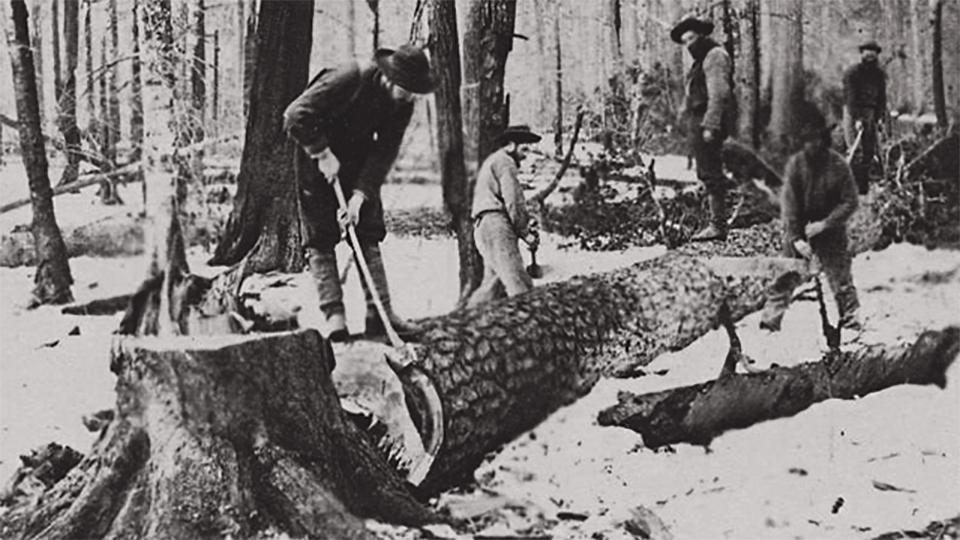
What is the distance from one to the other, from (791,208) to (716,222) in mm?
366

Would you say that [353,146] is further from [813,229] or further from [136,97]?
[813,229]

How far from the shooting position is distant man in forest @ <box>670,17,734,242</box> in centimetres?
472

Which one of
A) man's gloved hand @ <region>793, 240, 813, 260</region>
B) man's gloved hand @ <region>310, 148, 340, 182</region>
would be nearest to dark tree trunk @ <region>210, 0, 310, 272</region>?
man's gloved hand @ <region>310, 148, 340, 182</region>

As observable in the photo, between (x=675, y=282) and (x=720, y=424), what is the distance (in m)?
0.61

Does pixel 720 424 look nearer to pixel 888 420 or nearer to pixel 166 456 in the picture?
pixel 888 420

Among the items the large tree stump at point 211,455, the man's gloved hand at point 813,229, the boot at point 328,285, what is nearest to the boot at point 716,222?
the man's gloved hand at point 813,229

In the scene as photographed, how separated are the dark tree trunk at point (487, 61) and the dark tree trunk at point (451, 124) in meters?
0.06

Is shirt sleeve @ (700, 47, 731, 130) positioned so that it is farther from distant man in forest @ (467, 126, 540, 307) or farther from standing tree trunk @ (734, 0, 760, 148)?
distant man in forest @ (467, 126, 540, 307)

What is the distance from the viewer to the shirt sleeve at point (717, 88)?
15.5 ft

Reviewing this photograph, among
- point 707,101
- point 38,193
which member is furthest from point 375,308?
point 707,101

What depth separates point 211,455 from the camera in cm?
395

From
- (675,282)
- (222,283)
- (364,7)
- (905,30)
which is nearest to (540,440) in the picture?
(675,282)

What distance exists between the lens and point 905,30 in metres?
5.04

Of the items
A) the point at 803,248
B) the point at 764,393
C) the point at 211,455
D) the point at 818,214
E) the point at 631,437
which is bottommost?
the point at 631,437
